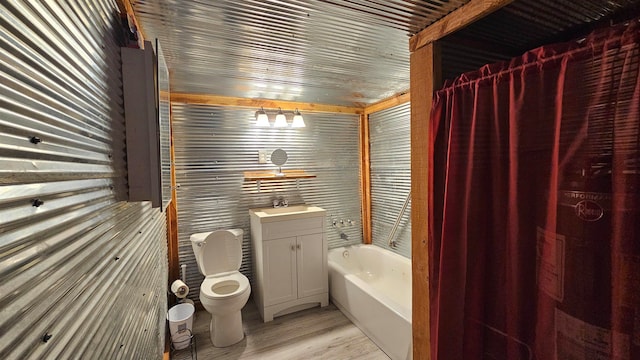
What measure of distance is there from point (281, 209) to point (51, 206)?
8.61 feet

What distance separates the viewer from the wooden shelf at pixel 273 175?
2.95m

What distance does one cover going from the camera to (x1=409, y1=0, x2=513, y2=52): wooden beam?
1177mm

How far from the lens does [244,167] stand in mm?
3094

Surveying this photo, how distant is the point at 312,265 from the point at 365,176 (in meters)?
1.44

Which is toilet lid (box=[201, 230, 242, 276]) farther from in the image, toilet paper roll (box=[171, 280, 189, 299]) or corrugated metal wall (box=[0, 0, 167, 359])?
corrugated metal wall (box=[0, 0, 167, 359])

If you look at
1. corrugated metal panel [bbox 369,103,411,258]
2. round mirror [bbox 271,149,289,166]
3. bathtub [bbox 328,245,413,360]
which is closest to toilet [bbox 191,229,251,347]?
round mirror [bbox 271,149,289,166]

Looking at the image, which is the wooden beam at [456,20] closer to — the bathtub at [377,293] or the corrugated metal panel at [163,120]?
the corrugated metal panel at [163,120]

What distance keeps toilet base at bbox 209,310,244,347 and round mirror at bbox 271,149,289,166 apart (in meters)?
1.61

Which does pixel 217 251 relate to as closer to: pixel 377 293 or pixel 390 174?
pixel 377 293

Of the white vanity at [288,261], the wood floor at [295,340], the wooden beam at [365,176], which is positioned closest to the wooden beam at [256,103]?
Answer: the wooden beam at [365,176]

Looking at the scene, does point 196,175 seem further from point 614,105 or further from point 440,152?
point 614,105

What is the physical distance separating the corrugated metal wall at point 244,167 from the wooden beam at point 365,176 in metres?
0.07

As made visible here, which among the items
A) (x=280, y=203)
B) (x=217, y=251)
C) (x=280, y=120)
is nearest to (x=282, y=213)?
(x=280, y=203)

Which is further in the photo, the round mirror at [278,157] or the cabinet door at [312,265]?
the round mirror at [278,157]
